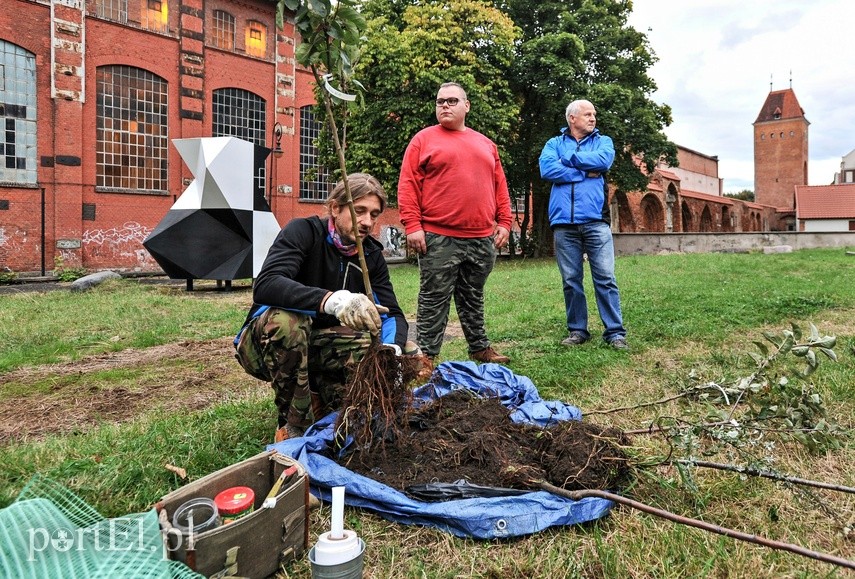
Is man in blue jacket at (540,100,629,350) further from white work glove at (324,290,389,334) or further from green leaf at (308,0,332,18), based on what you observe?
green leaf at (308,0,332,18)

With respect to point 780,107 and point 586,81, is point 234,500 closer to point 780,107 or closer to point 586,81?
point 586,81

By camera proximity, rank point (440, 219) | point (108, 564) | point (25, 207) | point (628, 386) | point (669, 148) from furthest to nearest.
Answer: point (669, 148) → point (25, 207) → point (440, 219) → point (628, 386) → point (108, 564)

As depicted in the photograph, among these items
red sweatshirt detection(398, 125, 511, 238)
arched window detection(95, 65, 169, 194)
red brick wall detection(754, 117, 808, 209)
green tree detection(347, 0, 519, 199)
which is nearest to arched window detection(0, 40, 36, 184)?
arched window detection(95, 65, 169, 194)

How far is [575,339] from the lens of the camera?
4727mm

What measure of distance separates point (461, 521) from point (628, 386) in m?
2.00

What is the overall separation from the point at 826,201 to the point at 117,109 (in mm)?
59784

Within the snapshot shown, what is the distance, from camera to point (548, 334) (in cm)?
532

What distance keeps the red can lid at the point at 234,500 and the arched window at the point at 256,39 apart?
2287cm

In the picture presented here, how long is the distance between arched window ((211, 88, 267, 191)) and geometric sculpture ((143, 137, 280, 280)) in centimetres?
1012

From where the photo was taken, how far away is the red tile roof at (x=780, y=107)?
6625cm

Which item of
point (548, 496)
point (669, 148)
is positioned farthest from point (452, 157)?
point (669, 148)

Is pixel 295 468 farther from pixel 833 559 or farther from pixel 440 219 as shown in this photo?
pixel 440 219

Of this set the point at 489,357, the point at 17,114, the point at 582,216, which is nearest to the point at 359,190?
the point at 489,357

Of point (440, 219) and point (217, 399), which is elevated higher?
point (440, 219)
